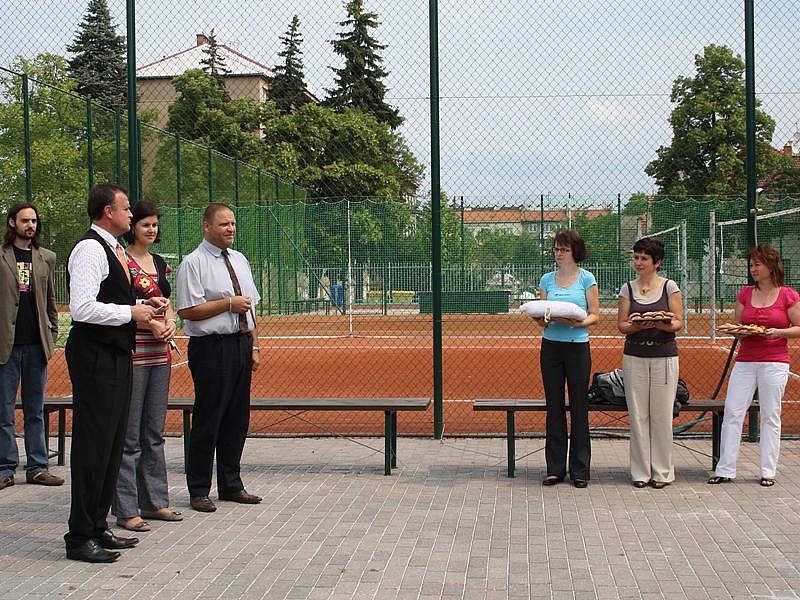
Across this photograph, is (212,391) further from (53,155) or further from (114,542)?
(53,155)

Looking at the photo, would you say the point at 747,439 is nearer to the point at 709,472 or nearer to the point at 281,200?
the point at 709,472

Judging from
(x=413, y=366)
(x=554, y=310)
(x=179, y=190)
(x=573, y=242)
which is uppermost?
(x=179, y=190)

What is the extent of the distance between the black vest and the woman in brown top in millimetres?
3309

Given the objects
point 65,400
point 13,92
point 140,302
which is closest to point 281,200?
point 13,92

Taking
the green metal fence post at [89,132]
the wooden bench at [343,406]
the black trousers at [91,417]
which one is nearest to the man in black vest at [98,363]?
the black trousers at [91,417]

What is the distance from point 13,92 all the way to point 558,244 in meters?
10.7

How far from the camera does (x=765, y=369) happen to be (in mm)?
6977

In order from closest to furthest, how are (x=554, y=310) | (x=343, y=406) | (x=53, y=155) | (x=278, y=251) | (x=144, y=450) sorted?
(x=144, y=450), (x=554, y=310), (x=343, y=406), (x=53, y=155), (x=278, y=251)

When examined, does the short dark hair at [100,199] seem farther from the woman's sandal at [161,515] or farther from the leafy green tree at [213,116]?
the leafy green tree at [213,116]

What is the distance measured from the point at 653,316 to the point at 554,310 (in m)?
0.67

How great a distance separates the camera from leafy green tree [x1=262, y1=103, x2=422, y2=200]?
1373 centimetres

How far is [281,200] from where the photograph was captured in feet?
81.4

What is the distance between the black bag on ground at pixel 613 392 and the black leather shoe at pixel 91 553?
3466 millimetres

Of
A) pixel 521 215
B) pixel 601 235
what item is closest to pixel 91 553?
pixel 521 215
